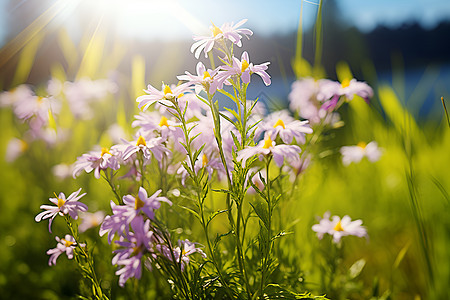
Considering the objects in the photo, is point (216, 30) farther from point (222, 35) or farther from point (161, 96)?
point (161, 96)

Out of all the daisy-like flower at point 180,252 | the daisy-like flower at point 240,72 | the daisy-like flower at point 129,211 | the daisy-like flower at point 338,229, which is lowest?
the daisy-like flower at point 338,229

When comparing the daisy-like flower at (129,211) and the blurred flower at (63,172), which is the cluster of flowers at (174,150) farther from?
the blurred flower at (63,172)

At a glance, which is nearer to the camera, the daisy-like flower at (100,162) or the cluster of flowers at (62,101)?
the daisy-like flower at (100,162)

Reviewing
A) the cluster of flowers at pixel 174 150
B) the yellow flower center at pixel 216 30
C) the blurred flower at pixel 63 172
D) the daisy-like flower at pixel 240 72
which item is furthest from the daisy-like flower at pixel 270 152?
the blurred flower at pixel 63 172

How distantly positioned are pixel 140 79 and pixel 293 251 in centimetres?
110

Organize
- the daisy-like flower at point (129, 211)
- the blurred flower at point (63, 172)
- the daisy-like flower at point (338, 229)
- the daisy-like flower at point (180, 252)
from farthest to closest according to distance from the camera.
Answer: the blurred flower at point (63, 172), the daisy-like flower at point (338, 229), the daisy-like flower at point (180, 252), the daisy-like flower at point (129, 211)

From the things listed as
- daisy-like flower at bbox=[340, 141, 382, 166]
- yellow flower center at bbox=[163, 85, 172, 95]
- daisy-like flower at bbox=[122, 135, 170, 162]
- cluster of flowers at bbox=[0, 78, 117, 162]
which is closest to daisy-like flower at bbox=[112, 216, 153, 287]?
daisy-like flower at bbox=[122, 135, 170, 162]

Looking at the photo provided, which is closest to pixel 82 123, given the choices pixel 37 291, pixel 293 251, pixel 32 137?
pixel 32 137

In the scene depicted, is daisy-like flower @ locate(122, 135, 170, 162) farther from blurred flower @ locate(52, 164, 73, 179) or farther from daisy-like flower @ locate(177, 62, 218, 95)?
blurred flower @ locate(52, 164, 73, 179)

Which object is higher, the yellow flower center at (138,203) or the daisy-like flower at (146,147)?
the daisy-like flower at (146,147)

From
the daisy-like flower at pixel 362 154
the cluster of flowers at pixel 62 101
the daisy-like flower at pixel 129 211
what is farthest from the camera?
the cluster of flowers at pixel 62 101

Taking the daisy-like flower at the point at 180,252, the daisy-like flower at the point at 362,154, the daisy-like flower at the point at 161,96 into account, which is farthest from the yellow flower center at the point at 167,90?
the daisy-like flower at the point at 362,154

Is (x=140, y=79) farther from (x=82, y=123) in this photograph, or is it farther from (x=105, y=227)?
(x=105, y=227)

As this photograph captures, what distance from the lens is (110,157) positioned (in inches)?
34.0
